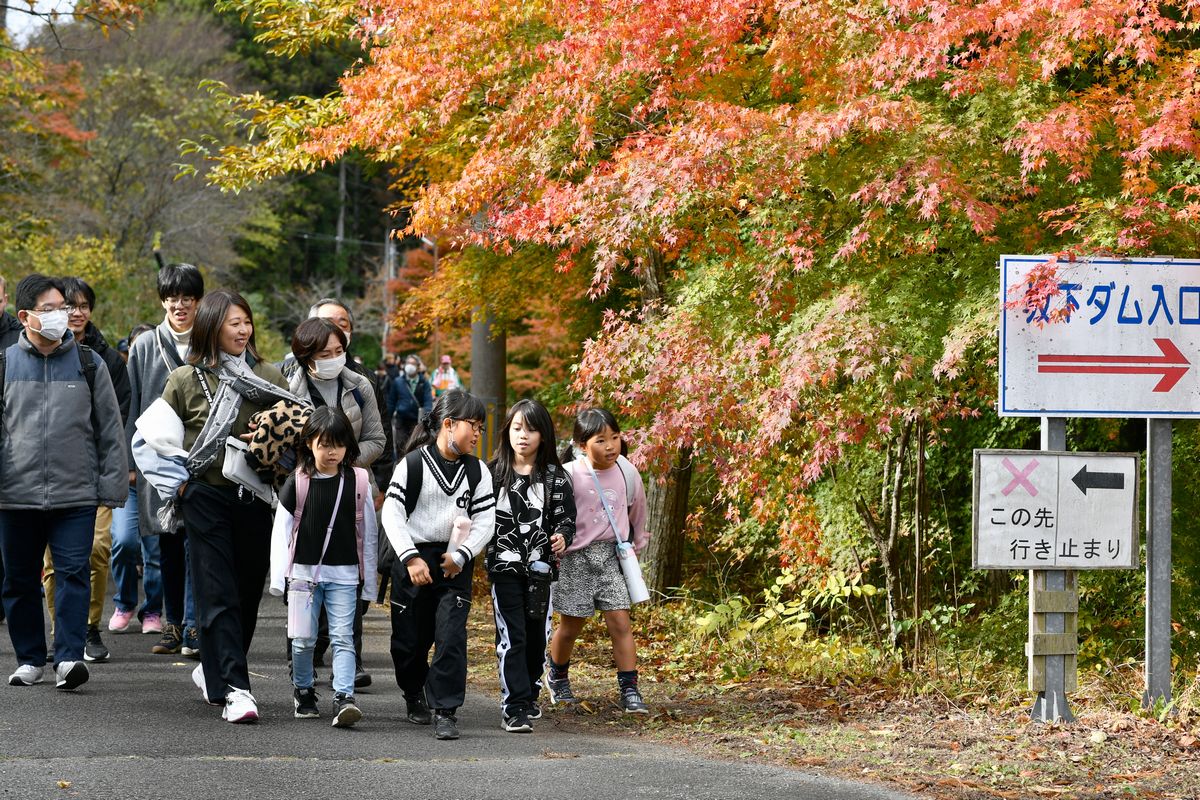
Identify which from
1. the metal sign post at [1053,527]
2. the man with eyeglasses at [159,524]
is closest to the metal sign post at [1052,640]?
the metal sign post at [1053,527]

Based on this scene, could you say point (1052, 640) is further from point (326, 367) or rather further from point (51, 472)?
point (51, 472)

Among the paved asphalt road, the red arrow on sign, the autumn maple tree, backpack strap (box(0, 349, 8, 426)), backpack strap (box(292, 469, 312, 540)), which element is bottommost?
the paved asphalt road

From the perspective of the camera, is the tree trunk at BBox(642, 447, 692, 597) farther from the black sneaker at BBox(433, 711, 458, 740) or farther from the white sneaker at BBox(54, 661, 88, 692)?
the white sneaker at BBox(54, 661, 88, 692)

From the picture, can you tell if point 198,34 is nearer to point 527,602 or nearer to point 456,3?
point 456,3

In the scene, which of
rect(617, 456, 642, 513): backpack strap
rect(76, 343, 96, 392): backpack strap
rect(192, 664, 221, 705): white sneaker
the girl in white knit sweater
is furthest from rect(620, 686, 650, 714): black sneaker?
rect(76, 343, 96, 392): backpack strap

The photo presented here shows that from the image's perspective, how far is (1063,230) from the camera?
255 inches

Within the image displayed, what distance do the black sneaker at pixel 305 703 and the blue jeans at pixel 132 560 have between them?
252 centimetres

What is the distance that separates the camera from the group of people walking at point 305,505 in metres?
6.16

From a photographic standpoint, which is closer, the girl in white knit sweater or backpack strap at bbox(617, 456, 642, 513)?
the girl in white knit sweater

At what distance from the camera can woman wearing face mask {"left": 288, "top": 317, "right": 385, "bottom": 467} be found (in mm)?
6754

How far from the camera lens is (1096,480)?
21.1 feet

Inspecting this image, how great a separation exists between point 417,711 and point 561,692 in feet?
3.12

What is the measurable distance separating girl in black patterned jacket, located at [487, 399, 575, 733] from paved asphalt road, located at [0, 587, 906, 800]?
271 millimetres

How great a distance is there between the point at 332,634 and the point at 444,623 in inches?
20.9
